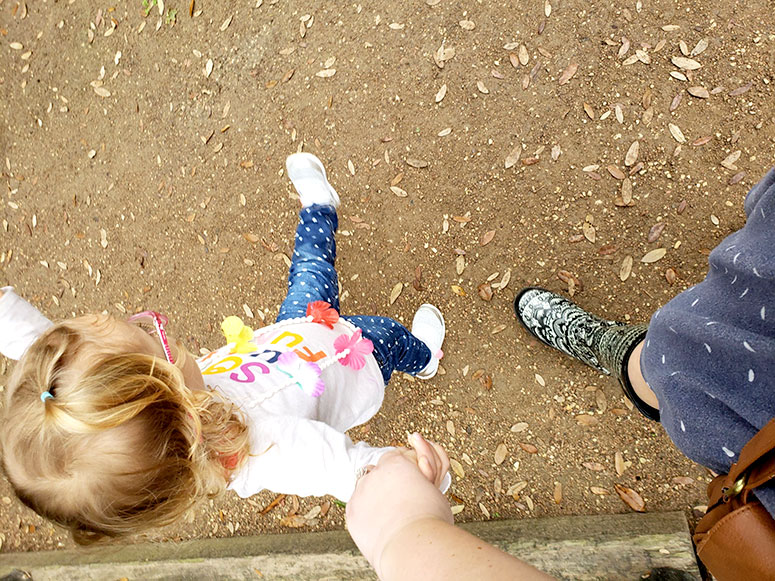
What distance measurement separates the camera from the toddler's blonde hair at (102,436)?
1322 millimetres

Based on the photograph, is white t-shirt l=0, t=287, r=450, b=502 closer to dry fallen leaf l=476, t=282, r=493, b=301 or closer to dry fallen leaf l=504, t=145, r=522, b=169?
dry fallen leaf l=476, t=282, r=493, b=301

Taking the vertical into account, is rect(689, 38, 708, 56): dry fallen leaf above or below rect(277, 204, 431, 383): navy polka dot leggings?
above

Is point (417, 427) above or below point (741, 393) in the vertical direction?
below

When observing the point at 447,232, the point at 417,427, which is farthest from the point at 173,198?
the point at 417,427

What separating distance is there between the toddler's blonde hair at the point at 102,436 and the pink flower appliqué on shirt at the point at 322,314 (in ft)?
2.31

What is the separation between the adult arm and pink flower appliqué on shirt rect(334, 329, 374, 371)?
2.29 feet

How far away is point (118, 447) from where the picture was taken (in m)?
1.33

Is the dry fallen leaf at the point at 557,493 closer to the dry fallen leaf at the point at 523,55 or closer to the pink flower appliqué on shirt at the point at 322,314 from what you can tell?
the pink flower appliqué on shirt at the point at 322,314

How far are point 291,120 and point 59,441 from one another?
268 centimetres

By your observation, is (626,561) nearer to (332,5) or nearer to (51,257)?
(332,5)

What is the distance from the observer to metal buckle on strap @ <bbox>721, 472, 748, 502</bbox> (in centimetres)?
94

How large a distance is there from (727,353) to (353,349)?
1.30 m

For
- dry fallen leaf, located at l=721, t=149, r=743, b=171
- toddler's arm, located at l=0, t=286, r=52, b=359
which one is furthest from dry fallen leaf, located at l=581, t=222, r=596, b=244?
toddler's arm, located at l=0, t=286, r=52, b=359

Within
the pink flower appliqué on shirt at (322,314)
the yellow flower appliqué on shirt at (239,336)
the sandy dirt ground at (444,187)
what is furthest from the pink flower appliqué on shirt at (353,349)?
the sandy dirt ground at (444,187)
